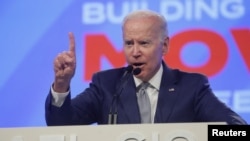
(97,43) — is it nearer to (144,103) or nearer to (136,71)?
(136,71)

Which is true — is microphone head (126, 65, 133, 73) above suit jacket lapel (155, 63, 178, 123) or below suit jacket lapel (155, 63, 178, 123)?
above

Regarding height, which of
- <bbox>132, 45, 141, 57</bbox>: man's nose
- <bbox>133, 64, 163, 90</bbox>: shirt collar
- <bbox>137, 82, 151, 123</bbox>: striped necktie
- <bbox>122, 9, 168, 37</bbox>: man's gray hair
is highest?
<bbox>122, 9, 168, 37</bbox>: man's gray hair

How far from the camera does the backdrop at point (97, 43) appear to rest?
3.95 metres

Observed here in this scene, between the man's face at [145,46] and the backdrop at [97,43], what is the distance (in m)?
0.06

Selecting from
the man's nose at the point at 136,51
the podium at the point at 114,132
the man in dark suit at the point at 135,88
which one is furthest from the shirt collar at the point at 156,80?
the podium at the point at 114,132

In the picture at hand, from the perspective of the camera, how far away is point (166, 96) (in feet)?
12.9

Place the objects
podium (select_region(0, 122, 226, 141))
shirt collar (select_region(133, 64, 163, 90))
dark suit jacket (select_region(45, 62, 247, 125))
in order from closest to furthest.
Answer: podium (select_region(0, 122, 226, 141))
dark suit jacket (select_region(45, 62, 247, 125))
shirt collar (select_region(133, 64, 163, 90))

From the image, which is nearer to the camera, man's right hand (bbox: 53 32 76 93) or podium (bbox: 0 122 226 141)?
podium (bbox: 0 122 226 141)

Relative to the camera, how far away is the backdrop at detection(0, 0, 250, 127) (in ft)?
13.0

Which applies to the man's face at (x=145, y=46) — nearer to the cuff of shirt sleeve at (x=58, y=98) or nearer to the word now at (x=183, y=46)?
the word now at (x=183, y=46)

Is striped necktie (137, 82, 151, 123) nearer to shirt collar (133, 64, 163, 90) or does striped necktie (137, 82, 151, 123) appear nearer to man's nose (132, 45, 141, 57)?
shirt collar (133, 64, 163, 90)

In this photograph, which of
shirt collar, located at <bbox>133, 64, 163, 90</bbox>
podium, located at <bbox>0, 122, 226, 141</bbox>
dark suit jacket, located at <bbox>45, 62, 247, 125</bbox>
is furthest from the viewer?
shirt collar, located at <bbox>133, 64, 163, 90</bbox>

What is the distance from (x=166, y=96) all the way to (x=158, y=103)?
57mm

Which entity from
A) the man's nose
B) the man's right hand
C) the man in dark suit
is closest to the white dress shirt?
the man in dark suit
